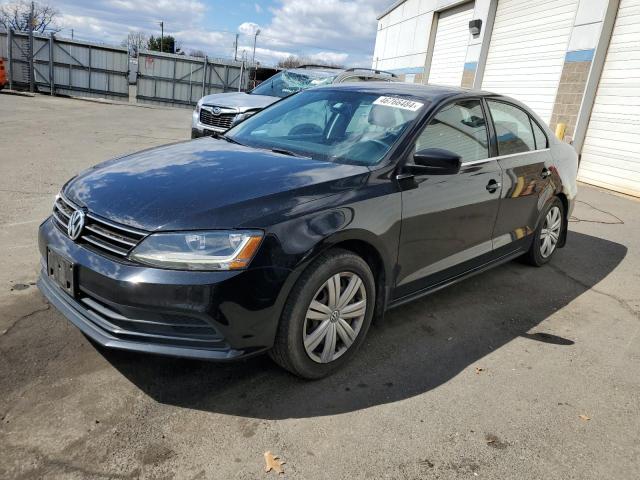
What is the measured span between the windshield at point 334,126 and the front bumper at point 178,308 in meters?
1.16

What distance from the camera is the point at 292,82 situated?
9875mm

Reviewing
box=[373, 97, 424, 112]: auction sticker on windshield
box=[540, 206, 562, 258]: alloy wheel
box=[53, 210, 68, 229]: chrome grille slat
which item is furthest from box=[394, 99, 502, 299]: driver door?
box=[53, 210, 68, 229]: chrome grille slat

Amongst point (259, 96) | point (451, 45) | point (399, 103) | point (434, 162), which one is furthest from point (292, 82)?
point (451, 45)

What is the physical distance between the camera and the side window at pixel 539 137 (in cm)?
470

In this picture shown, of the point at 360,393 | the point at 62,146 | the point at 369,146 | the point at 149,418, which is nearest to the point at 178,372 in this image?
the point at 149,418

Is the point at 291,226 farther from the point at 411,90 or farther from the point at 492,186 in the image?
the point at 492,186

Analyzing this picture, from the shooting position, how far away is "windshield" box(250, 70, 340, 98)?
380 inches

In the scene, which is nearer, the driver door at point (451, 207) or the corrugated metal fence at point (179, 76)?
the driver door at point (451, 207)

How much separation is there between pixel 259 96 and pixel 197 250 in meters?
7.65

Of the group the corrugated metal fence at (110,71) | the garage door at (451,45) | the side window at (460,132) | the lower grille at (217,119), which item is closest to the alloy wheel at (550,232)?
the side window at (460,132)

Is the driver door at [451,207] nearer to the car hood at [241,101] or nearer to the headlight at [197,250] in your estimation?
the headlight at [197,250]

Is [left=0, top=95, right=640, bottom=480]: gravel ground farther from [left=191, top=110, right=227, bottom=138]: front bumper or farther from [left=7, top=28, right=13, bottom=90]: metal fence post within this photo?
[left=7, top=28, right=13, bottom=90]: metal fence post

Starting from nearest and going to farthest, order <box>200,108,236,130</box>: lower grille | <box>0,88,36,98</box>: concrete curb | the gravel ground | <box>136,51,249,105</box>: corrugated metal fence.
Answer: the gravel ground → <box>200,108,236,130</box>: lower grille → <box>0,88,36,98</box>: concrete curb → <box>136,51,249,105</box>: corrugated metal fence

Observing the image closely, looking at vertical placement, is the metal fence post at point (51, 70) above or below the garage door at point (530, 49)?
below
